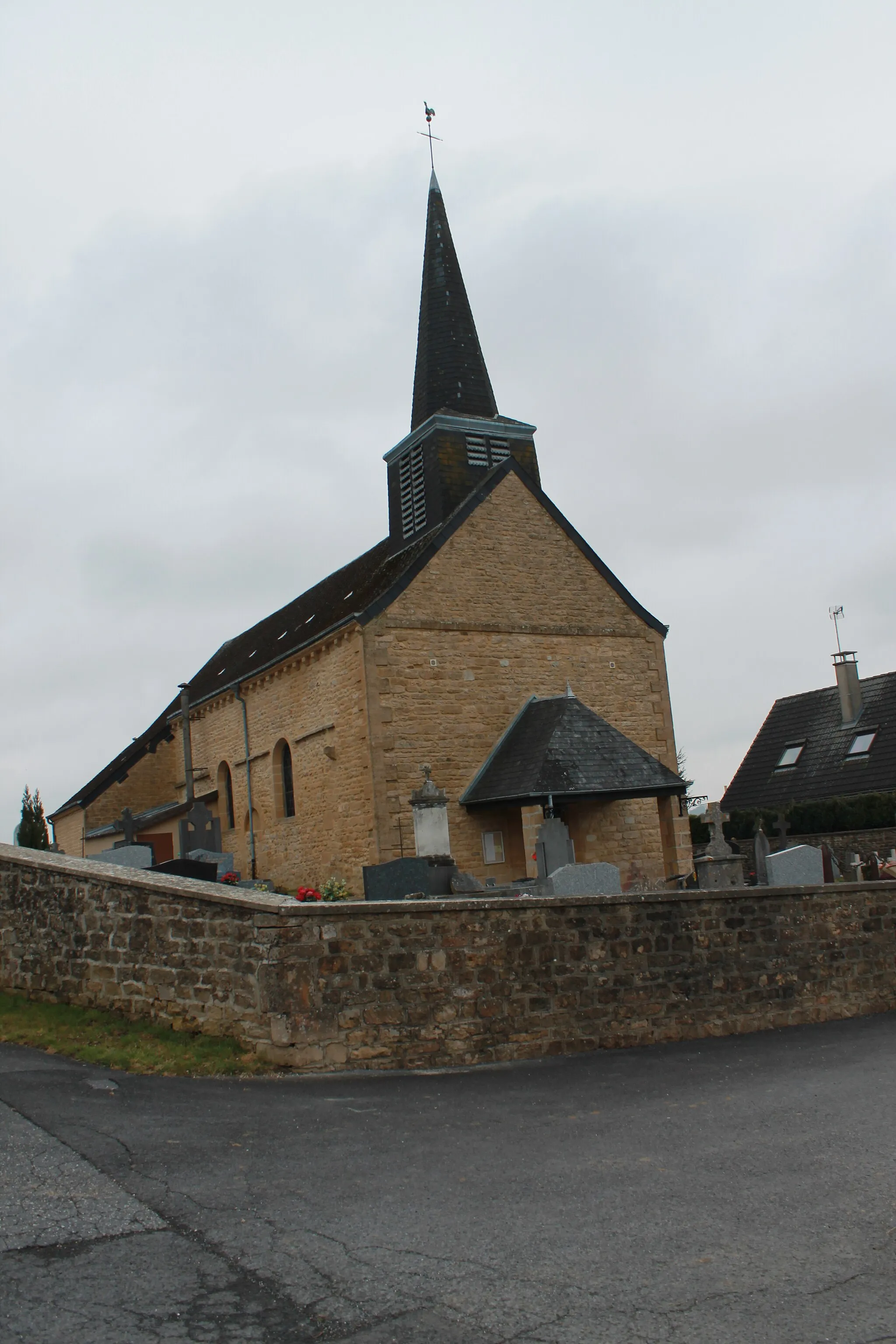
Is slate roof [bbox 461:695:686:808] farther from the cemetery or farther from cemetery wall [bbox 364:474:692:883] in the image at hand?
cemetery wall [bbox 364:474:692:883]

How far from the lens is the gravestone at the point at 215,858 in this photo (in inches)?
651

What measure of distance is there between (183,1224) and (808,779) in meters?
28.7

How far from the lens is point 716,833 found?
1591 centimetres

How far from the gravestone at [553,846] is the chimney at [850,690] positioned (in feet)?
58.1

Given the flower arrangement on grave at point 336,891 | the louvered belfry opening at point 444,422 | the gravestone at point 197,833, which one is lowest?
the flower arrangement on grave at point 336,891

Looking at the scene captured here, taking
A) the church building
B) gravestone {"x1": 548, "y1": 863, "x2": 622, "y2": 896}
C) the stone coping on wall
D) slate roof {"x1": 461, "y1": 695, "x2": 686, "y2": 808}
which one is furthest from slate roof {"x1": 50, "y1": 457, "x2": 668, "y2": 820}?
the stone coping on wall

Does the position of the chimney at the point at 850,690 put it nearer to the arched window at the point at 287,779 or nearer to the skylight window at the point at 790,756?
the skylight window at the point at 790,756

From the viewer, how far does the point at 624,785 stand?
19062mm

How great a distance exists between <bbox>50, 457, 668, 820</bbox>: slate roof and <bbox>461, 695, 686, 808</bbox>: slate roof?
3.64 m

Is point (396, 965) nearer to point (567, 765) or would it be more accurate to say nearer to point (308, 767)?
point (567, 765)

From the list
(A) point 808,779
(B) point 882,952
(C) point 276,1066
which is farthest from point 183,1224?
(A) point 808,779

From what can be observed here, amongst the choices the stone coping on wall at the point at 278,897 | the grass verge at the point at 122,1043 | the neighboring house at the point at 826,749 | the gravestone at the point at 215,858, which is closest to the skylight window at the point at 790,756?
the neighboring house at the point at 826,749

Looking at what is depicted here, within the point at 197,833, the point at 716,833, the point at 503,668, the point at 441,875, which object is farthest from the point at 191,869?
the point at 503,668

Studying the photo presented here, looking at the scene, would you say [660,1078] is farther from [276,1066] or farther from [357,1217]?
[357,1217]
